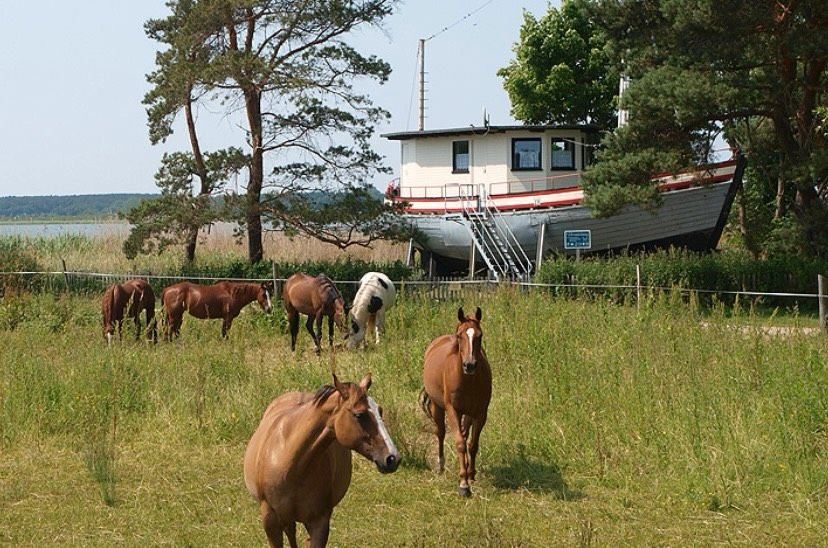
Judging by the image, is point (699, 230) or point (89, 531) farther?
point (699, 230)

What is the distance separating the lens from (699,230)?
26547 mm

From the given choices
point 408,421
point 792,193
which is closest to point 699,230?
point 792,193

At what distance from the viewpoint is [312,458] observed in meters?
5.86

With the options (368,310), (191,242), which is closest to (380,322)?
(368,310)

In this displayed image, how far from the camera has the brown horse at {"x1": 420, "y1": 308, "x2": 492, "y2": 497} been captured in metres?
8.70

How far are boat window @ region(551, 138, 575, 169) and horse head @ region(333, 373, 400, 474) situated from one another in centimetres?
2444

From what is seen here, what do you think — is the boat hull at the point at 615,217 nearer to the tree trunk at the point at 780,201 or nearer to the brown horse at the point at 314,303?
the tree trunk at the point at 780,201

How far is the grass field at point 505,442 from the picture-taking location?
309 inches

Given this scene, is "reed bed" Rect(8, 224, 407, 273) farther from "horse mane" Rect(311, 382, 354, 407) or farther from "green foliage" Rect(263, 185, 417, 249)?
"horse mane" Rect(311, 382, 354, 407)

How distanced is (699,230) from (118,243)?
1758cm

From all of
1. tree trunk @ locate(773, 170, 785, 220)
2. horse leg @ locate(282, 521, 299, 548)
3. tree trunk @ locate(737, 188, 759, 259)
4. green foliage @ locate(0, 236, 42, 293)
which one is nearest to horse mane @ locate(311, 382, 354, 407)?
horse leg @ locate(282, 521, 299, 548)

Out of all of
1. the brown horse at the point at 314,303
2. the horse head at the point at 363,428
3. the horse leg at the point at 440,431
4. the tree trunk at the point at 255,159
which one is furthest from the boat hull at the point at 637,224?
the horse head at the point at 363,428

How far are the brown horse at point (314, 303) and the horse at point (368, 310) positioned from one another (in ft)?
0.76

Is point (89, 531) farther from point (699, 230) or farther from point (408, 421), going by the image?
point (699, 230)
